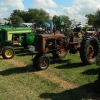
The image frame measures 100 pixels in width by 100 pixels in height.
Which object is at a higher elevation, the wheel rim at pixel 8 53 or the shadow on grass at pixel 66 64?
the wheel rim at pixel 8 53

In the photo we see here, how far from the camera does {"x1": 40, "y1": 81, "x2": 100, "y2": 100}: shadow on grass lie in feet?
15.2

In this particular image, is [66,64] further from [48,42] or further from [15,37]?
[15,37]

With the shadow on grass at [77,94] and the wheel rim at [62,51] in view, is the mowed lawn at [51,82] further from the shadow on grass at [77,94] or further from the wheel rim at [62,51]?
the wheel rim at [62,51]

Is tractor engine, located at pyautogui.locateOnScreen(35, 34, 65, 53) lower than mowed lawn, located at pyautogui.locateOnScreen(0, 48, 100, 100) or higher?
higher

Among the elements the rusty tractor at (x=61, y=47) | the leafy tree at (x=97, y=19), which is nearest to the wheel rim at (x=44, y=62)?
the rusty tractor at (x=61, y=47)

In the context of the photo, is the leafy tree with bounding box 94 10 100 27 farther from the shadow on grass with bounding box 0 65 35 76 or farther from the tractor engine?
the shadow on grass with bounding box 0 65 35 76

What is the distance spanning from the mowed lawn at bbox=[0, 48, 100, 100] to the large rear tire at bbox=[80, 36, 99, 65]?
0.87 feet

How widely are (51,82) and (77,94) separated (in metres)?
1.10

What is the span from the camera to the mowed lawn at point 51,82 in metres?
4.80

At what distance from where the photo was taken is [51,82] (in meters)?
5.74

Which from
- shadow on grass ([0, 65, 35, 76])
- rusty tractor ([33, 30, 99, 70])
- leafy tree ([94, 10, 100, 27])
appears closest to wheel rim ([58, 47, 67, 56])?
rusty tractor ([33, 30, 99, 70])

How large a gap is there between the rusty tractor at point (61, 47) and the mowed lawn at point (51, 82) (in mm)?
305

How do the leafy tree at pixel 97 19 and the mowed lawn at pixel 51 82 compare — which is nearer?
the mowed lawn at pixel 51 82

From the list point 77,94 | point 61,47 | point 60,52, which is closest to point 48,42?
point 61,47
